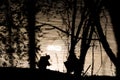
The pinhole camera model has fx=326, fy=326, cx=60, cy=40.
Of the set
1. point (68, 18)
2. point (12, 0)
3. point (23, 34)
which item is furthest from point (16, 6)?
point (68, 18)

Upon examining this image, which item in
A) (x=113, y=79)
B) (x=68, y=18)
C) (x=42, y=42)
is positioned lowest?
(x=113, y=79)

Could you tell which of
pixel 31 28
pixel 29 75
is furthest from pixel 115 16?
pixel 29 75

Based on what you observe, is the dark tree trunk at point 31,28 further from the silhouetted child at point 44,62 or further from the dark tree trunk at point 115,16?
the dark tree trunk at point 115,16

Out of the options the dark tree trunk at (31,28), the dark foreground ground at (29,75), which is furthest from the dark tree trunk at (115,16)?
the dark foreground ground at (29,75)

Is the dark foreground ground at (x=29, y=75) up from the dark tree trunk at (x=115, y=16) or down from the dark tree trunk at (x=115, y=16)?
down

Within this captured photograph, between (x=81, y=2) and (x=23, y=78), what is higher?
(x=81, y=2)

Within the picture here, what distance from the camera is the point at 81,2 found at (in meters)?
6.21

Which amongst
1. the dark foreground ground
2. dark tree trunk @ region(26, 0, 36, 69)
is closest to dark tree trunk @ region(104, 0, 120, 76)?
dark tree trunk @ region(26, 0, 36, 69)

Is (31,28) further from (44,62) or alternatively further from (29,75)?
(29,75)

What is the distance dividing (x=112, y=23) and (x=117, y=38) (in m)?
0.31

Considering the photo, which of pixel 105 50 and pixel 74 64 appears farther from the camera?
pixel 105 50

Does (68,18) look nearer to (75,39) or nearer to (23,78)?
(75,39)

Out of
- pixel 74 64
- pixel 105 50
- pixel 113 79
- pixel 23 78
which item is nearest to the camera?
pixel 23 78

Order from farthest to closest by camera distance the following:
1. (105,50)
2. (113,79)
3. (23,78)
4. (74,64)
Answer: (105,50) < (74,64) < (113,79) < (23,78)
